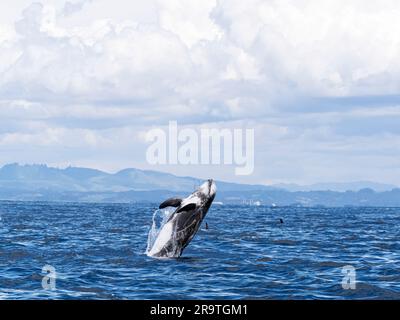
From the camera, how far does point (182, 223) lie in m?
31.6

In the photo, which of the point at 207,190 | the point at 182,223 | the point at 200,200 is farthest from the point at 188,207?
the point at 207,190

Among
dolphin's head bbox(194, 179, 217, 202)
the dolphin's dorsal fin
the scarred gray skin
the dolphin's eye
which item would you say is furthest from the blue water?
dolphin's head bbox(194, 179, 217, 202)

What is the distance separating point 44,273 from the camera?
27.5 m

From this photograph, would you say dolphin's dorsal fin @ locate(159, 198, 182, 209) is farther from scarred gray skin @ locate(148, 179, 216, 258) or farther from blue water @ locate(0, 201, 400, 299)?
blue water @ locate(0, 201, 400, 299)

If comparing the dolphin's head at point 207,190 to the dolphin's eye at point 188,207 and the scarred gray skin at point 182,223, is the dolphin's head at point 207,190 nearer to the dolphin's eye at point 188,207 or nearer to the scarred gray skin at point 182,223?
the scarred gray skin at point 182,223

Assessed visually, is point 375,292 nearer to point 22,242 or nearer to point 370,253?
point 370,253

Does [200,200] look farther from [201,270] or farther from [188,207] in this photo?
[201,270]

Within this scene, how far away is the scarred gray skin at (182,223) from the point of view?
31594mm

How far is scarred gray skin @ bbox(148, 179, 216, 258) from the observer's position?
3159 centimetres

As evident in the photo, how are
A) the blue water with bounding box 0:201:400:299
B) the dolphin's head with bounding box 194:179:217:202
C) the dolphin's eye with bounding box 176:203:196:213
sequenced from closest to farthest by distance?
Answer: 1. the blue water with bounding box 0:201:400:299
2. the dolphin's eye with bounding box 176:203:196:213
3. the dolphin's head with bounding box 194:179:217:202
